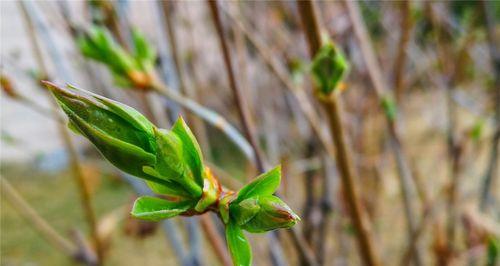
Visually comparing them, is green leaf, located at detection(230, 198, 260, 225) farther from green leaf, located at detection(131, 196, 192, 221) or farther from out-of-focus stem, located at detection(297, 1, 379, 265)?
out-of-focus stem, located at detection(297, 1, 379, 265)

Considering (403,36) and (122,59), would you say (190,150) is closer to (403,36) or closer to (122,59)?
(122,59)

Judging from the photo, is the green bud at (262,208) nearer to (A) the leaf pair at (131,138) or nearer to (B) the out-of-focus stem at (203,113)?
(A) the leaf pair at (131,138)

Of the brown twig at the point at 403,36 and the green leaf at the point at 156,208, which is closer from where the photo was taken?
the green leaf at the point at 156,208

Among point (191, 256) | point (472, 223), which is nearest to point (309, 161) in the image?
point (472, 223)

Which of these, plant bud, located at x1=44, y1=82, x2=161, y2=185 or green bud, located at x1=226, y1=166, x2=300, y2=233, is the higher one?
plant bud, located at x1=44, y1=82, x2=161, y2=185

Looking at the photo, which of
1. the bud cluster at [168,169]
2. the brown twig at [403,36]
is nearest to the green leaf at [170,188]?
the bud cluster at [168,169]

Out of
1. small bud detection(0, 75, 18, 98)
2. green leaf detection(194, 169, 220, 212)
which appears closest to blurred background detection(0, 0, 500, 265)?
small bud detection(0, 75, 18, 98)
